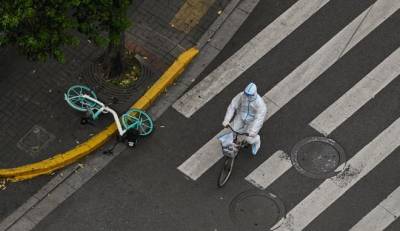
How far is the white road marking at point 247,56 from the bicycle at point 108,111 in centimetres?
82

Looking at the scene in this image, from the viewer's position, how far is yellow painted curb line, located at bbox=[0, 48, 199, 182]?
13.6 m

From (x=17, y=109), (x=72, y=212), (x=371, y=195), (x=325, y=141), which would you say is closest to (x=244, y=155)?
(x=325, y=141)

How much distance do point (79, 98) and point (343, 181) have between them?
17.5 ft

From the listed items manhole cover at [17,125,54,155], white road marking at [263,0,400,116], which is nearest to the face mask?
white road marking at [263,0,400,116]

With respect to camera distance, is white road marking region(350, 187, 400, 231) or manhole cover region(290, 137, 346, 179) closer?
white road marking region(350, 187, 400, 231)

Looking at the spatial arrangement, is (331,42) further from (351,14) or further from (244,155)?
(244,155)

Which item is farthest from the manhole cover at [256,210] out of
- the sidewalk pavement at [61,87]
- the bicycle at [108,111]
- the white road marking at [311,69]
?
the sidewalk pavement at [61,87]

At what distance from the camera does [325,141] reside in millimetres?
14062

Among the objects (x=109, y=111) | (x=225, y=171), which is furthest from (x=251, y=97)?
(x=109, y=111)

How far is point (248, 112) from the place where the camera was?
1248 centimetres

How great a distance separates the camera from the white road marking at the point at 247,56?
14.7 meters

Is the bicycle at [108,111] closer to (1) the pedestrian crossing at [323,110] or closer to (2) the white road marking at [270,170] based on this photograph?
(1) the pedestrian crossing at [323,110]

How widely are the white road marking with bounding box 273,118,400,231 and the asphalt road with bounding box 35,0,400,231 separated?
0.10 m

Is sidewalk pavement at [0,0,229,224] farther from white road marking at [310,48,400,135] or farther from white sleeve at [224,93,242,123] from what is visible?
white road marking at [310,48,400,135]
